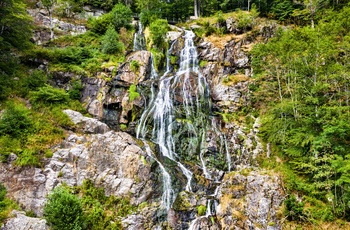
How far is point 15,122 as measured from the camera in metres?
16.0

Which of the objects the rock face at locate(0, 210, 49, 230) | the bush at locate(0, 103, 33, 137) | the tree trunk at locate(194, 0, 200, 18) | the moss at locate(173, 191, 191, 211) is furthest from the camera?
the tree trunk at locate(194, 0, 200, 18)

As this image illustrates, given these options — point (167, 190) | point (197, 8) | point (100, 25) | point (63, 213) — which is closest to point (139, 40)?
point (100, 25)

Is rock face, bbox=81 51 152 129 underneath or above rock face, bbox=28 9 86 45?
underneath

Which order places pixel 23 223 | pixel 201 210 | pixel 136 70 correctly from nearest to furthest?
pixel 23 223
pixel 201 210
pixel 136 70

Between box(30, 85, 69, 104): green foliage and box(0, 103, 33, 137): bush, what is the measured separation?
256 cm

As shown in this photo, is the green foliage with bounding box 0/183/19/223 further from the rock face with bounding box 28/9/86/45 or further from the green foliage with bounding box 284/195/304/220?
the rock face with bounding box 28/9/86/45

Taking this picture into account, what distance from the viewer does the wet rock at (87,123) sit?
60.2ft

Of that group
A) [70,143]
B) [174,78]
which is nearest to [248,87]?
[174,78]

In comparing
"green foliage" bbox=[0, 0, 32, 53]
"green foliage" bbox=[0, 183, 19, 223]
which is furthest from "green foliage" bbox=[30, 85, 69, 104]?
"green foliage" bbox=[0, 183, 19, 223]

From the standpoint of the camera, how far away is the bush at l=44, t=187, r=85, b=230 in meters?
11.7

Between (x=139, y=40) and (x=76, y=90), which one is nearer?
(x=76, y=90)

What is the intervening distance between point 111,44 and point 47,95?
32.1 feet

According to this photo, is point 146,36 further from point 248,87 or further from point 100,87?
point 248,87

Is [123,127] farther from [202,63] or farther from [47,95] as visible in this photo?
[202,63]
